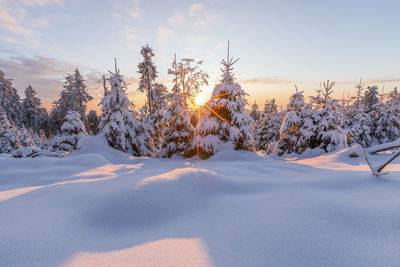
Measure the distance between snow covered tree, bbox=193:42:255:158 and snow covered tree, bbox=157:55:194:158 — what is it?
85 centimetres

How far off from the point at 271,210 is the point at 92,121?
47.3 m

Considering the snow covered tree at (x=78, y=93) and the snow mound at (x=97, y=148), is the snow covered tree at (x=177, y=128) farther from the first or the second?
the snow covered tree at (x=78, y=93)

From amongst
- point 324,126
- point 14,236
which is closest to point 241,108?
point 324,126

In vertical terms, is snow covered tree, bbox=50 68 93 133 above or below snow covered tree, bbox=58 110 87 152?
above

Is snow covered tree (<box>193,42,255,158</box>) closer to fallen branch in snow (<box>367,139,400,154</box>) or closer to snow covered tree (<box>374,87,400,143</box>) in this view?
fallen branch in snow (<box>367,139,400,154</box>)

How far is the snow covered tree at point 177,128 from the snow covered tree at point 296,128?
813 cm

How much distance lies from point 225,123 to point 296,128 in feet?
23.3

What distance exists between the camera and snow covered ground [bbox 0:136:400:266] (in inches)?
54.1

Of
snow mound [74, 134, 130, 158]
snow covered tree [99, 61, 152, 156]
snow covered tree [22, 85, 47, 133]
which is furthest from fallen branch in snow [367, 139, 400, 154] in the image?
snow covered tree [22, 85, 47, 133]

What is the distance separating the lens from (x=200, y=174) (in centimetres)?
338

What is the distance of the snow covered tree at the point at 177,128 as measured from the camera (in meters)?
12.4

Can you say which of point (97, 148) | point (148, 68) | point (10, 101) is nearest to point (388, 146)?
point (97, 148)

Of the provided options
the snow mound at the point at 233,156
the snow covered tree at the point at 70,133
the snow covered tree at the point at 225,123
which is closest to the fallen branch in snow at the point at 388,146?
the snow mound at the point at 233,156

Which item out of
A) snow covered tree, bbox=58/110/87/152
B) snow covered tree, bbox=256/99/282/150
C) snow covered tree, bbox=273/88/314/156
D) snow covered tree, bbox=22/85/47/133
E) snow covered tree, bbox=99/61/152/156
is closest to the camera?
Result: snow covered tree, bbox=99/61/152/156
